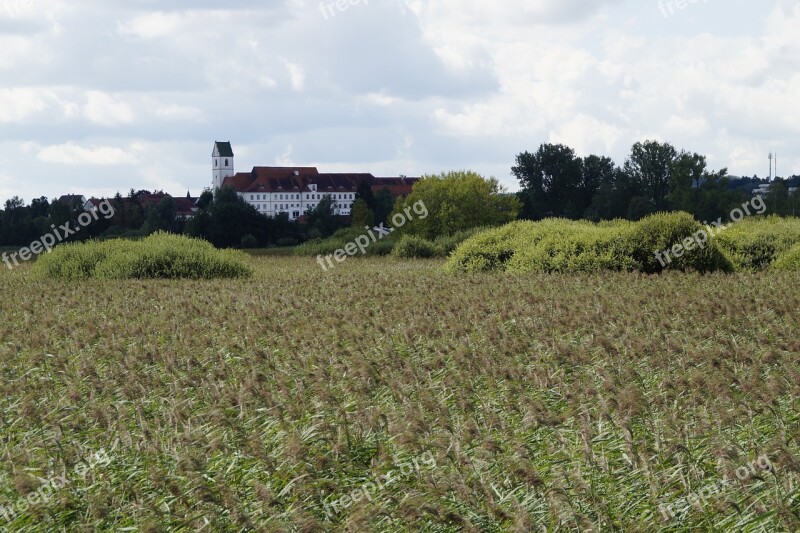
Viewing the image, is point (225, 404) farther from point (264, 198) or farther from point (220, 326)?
point (264, 198)

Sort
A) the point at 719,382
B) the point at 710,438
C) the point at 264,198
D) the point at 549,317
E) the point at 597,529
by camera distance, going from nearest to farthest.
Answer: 1. the point at 597,529
2. the point at 710,438
3. the point at 719,382
4. the point at 549,317
5. the point at 264,198

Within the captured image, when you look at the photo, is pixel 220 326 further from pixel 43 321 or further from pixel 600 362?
pixel 600 362

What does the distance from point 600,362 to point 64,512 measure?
530 cm

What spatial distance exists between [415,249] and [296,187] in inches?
3909

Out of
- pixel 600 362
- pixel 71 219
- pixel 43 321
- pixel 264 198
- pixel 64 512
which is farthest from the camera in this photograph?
pixel 264 198

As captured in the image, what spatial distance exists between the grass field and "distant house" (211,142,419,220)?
114 m

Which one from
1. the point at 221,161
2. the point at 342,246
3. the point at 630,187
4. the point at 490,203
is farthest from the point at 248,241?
the point at 221,161

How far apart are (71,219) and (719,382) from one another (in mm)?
67865

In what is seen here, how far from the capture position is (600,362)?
8.72 m

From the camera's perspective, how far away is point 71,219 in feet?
226

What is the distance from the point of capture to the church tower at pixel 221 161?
144125 mm

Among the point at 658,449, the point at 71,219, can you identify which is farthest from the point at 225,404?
the point at 71,219

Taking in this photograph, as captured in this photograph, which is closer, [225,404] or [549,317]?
[225,404]

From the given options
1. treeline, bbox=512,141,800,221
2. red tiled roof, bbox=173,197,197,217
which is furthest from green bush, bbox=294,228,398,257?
red tiled roof, bbox=173,197,197,217
